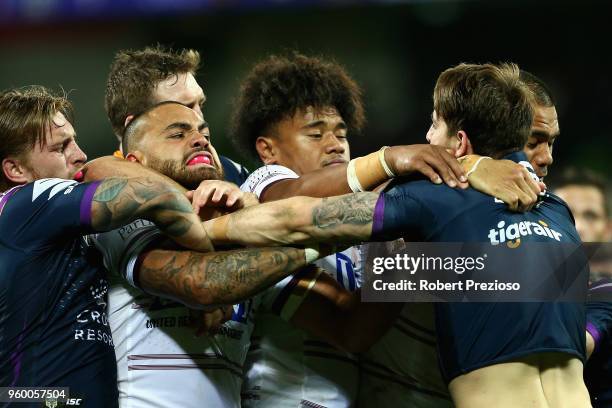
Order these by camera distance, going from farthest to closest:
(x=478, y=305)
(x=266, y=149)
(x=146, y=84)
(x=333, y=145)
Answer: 1. (x=266, y=149)
2. (x=333, y=145)
3. (x=146, y=84)
4. (x=478, y=305)

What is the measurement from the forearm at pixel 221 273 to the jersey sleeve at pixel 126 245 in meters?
0.13

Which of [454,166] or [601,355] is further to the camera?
[601,355]

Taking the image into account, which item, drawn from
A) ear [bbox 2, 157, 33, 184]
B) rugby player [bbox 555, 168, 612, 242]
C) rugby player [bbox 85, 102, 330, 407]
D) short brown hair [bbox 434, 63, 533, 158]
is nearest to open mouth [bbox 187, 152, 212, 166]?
rugby player [bbox 85, 102, 330, 407]

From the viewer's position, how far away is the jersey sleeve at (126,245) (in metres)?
4.10

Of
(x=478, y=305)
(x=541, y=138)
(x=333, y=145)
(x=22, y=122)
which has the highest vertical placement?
(x=333, y=145)

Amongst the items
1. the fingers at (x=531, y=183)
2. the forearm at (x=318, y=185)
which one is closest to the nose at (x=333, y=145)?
the forearm at (x=318, y=185)

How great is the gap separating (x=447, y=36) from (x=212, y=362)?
8.23 m

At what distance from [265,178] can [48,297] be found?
4.36 ft

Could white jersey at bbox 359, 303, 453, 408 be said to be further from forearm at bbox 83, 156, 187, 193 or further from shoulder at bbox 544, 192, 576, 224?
forearm at bbox 83, 156, 187, 193

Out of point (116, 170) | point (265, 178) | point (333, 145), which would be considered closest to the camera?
point (116, 170)

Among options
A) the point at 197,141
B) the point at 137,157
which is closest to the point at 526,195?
the point at 197,141

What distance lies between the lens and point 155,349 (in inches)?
168

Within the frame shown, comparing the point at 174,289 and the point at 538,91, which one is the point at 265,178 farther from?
the point at 538,91

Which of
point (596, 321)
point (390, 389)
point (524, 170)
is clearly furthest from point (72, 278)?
point (596, 321)
